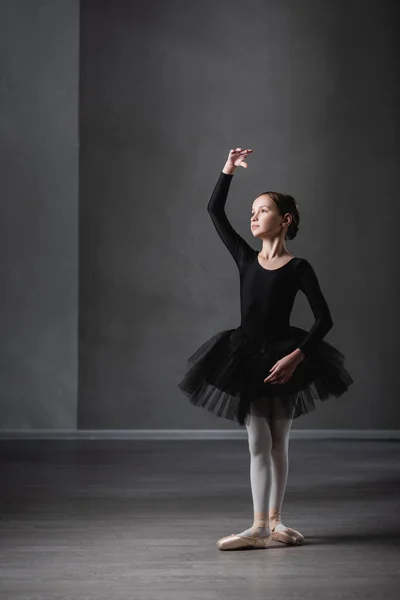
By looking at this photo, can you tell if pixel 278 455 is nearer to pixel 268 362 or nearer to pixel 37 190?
pixel 268 362

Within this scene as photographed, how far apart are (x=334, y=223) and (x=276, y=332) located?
2694 millimetres

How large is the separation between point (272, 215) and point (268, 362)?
1.50ft

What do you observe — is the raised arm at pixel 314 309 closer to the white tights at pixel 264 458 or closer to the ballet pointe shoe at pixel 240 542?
the white tights at pixel 264 458

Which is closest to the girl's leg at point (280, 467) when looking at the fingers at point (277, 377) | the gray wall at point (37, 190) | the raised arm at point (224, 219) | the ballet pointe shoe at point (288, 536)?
the ballet pointe shoe at point (288, 536)

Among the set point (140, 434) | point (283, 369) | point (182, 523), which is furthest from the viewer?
point (140, 434)

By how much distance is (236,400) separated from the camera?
2.75 metres

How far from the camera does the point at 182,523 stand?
3.08 meters

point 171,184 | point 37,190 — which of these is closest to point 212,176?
point 171,184

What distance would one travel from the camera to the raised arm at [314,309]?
2637 millimetres

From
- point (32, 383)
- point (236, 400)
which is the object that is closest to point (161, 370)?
point (32, 383)

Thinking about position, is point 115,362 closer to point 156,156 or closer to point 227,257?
point 227,257

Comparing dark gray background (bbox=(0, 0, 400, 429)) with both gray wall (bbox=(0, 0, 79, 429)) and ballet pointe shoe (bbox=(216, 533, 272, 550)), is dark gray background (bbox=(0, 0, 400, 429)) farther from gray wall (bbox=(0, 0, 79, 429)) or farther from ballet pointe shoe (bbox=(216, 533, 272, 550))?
ballet pointe shoe (bbox=(216, 533, 272, 550))

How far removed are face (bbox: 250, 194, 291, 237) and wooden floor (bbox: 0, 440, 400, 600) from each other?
97cm

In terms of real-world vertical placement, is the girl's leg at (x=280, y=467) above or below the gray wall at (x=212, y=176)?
below
